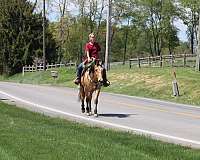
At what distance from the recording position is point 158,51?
103 meters

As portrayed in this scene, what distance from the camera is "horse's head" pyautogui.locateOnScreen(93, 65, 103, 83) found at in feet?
58.7

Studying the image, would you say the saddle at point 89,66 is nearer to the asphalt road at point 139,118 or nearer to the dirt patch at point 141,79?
the asphalt road at point 139,118

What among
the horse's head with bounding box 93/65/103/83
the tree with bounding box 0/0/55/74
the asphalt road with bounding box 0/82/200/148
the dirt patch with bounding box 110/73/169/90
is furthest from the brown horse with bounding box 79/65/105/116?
the tree with bounding box 0/0/55/74

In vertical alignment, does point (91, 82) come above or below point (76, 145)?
above

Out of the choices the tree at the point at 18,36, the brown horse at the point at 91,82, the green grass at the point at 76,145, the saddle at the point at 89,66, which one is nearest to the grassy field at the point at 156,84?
the brown horse at the point at 91,82

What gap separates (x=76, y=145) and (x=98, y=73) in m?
7.28

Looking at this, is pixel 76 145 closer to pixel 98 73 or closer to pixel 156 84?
pixel 98 73

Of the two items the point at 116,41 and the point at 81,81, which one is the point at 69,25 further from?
the point at 81,81

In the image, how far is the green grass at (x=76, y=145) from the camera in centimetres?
976

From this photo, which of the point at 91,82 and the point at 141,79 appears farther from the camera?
the point at 141,79

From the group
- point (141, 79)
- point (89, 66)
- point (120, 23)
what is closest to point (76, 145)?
A: point (89, 66)

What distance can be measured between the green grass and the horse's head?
132 inches

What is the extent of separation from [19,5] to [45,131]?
2648 inches

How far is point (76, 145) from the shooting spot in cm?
1088
